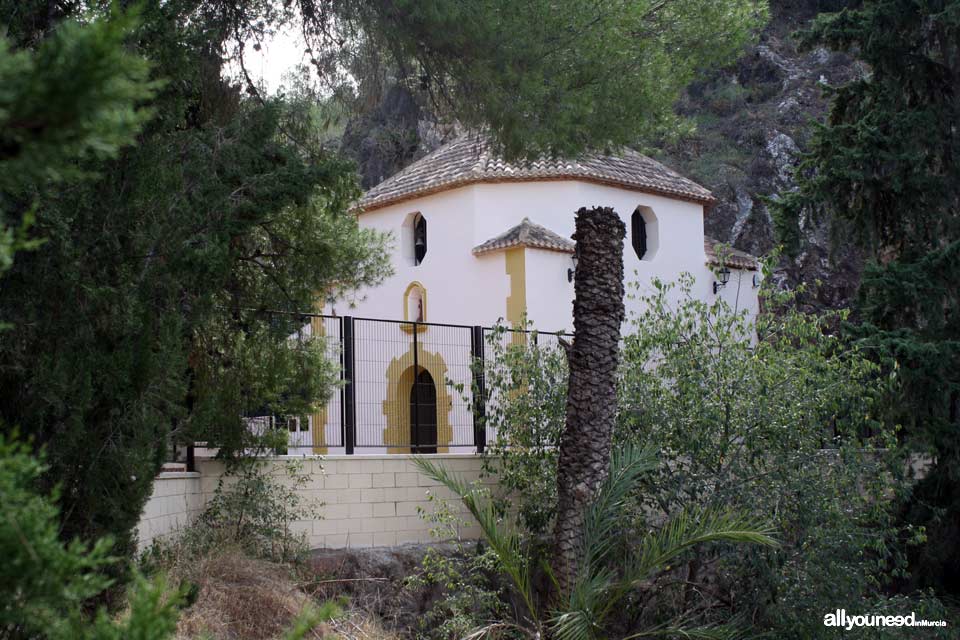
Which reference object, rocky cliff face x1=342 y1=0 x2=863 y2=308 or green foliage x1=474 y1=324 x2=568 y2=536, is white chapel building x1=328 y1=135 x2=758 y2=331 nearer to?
rocky cliff face x1=342 y1=0 x2=863 y2=308

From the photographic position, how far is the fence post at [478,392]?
12.2 meters

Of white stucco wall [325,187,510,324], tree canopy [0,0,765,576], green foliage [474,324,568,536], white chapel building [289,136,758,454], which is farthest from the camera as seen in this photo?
white stucco wall [325,187,510,324]

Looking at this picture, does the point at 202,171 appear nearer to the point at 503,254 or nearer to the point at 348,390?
the point at 348,390

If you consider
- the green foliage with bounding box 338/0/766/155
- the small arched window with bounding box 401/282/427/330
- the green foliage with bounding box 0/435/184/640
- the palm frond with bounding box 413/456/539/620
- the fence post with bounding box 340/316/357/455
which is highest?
the green foliage with bounding box 338/0/766/155

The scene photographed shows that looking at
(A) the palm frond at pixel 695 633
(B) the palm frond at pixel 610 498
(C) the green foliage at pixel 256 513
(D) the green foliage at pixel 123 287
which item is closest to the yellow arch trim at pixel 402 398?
(C) the green foliage at pixel 256 513

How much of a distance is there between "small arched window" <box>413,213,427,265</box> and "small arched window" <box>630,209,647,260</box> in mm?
5178

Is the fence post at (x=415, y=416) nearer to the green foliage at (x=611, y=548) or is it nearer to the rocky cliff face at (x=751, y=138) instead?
the green foliage at (x=611, y=548)

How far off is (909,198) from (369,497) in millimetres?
A: 9264

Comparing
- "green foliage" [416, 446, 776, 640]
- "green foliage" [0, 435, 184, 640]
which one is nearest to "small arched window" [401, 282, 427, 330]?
"green foliage" [416, 446, 776, 640]

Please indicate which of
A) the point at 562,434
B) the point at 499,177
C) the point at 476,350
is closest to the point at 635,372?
the point at 562,434

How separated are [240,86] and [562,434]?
5.12 m

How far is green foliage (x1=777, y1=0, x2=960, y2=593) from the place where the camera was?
1388cm

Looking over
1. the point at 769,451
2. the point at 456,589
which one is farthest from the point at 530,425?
the point at 769,451

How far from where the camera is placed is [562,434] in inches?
422
